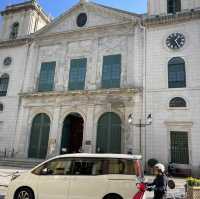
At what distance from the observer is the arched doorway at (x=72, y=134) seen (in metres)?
23.1

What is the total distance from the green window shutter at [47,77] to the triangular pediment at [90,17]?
3.93 meters

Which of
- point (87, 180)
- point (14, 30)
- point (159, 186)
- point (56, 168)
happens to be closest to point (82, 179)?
point (87, 180)

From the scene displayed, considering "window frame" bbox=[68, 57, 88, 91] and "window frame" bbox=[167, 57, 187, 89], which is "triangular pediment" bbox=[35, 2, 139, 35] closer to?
"window frame" bbox=[68, 57, 88, 91]

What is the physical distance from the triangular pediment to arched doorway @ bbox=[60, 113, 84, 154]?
9.34m

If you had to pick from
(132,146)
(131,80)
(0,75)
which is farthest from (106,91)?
(0,75)

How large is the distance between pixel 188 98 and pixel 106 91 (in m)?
6.73

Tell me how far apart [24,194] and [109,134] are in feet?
43.5

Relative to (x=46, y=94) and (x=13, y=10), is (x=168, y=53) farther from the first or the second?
(x=13, y=10)

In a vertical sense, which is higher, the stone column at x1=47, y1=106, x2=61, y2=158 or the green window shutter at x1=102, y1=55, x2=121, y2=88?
the green window shutter at x1=102, y1=55, x2=121, y2=88

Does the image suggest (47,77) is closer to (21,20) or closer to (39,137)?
(39,137)

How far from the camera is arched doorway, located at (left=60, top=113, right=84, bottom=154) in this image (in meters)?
23.1

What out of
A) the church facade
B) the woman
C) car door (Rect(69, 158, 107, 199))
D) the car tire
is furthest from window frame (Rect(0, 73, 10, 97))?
the woman

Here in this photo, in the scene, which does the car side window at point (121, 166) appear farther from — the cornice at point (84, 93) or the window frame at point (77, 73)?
the window frame at point (77, 73)

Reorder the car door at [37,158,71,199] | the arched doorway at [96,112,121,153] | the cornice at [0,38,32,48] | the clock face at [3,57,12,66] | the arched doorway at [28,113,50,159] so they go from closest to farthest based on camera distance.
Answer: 1. the car door at [37,158,71,199]
2. the arched doorway at [96,112,121,153]
3. the arched doorway at [28,113,50,159]
4. the cornice at [0,38,32,48]
5. the clock face at [3,57,12,66]
